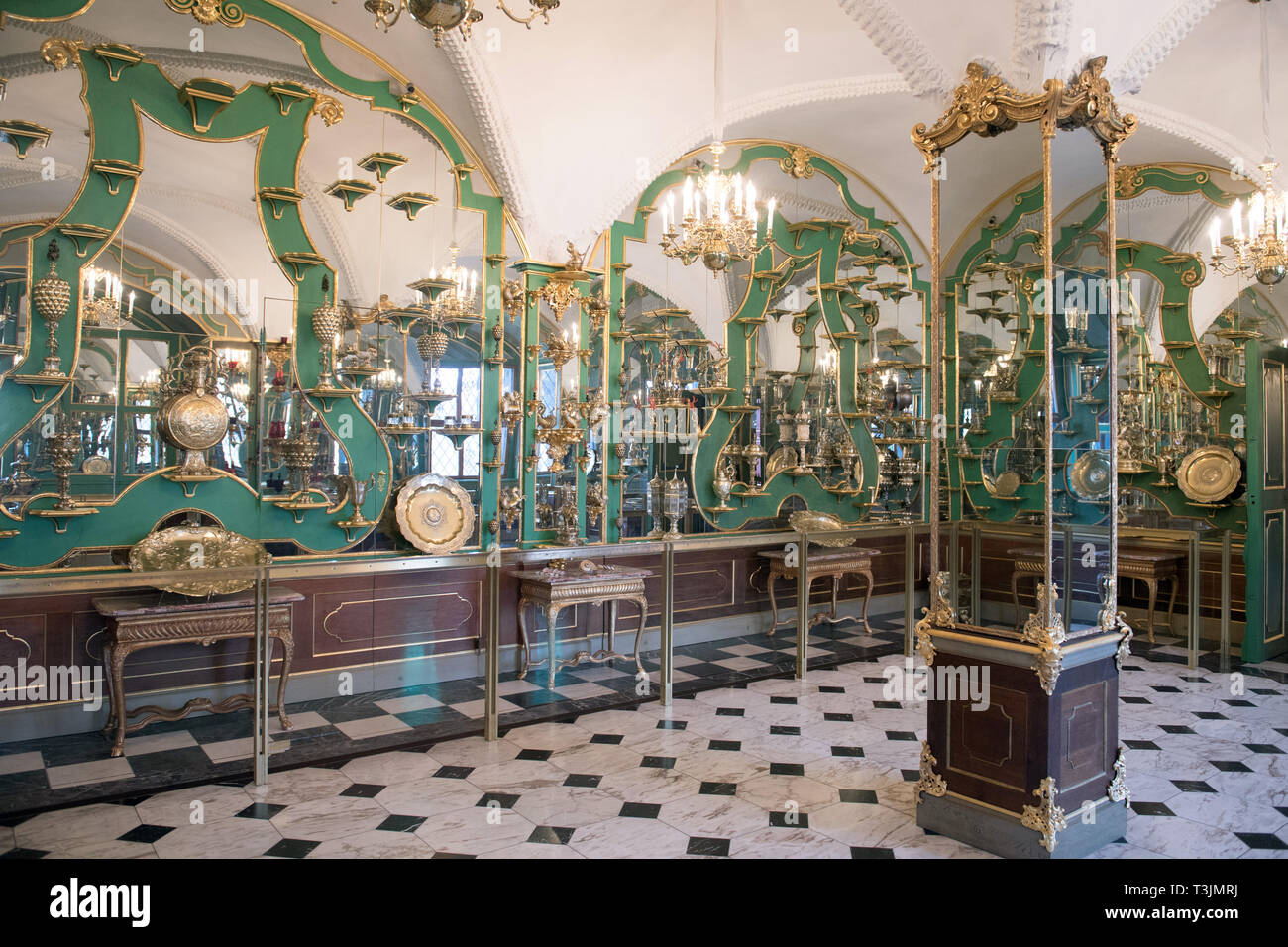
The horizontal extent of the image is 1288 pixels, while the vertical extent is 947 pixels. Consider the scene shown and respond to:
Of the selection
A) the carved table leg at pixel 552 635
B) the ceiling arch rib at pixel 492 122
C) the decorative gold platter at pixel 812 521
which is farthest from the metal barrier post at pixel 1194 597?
the ceiling arch rib at pixel 492 122

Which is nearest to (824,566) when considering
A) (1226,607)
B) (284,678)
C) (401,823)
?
(1226,607)

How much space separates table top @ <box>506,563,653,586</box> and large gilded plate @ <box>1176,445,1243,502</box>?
18.5 feet

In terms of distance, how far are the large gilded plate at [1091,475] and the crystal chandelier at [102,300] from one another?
5.99 metres

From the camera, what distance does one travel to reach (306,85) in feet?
21.8

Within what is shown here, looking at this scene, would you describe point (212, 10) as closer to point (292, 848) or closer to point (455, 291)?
point (455, 291)

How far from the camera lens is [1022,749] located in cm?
413

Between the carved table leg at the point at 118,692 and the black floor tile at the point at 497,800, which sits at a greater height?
the carved table leg at the point at 118,692

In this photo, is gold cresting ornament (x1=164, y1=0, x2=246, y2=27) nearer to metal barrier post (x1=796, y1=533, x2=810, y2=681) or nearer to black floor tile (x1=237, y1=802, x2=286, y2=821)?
black floor tile (x1=237, y1=802, x2=286, y2=821)

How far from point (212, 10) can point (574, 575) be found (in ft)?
15.5

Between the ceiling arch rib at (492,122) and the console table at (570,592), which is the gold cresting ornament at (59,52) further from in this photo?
the console table at (570,592)

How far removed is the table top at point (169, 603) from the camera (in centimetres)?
543

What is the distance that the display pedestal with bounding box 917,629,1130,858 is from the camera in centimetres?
407

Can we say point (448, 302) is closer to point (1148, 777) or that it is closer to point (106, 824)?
point (106, 824)

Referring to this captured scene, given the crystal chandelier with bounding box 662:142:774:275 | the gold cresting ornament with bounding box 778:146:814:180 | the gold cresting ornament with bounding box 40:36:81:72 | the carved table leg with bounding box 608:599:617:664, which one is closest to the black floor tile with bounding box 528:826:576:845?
the carved table leg with bounding box 608:599:617:664
